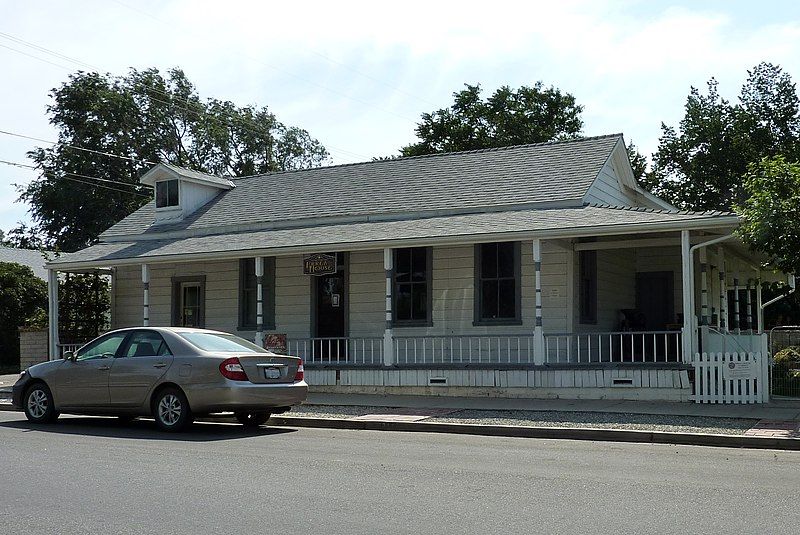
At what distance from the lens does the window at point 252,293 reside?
69.9ft

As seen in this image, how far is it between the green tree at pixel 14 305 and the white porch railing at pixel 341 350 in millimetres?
11849

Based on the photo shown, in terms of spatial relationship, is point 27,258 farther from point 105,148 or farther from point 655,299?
point 655,299

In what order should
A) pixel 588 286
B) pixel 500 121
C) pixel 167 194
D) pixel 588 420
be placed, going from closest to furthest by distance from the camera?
pixel 588 420 → pixel 588 286 → pixel 167 194 → pixel 500 121

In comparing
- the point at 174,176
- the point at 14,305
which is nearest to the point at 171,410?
the point at 174,176

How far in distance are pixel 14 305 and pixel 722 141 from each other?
2912cm

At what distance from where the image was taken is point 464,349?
1866 cm

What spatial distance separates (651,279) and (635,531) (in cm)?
1550

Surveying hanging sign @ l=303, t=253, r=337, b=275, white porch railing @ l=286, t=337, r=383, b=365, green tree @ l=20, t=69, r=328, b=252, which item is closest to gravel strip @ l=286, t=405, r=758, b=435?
white porch railing @ l=286, t=337, r=383, b=365

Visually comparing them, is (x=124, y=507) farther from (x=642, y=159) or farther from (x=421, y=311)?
(x=642, y=159)

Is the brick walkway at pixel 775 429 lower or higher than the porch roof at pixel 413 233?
lower

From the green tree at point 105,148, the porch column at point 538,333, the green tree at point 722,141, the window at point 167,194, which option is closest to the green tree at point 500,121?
the green tree at point 722,141

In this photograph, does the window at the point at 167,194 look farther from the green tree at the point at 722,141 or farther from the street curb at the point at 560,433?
the green tree at the point at 722,141

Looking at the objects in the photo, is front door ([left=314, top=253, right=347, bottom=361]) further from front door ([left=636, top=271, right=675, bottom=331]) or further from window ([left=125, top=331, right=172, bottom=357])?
window ([left=125, top=331, right=172, bottom=357])

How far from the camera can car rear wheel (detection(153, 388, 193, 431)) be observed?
12297mm
